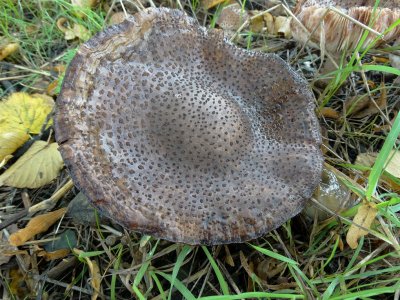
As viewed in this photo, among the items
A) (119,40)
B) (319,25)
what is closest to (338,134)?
(319,25)

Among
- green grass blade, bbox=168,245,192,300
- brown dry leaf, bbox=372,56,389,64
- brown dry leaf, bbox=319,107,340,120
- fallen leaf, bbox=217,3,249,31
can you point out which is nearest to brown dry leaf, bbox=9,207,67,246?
green grass blade, bbox=168,245,192,300

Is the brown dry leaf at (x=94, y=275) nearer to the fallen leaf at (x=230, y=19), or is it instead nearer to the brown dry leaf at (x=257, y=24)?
the fallen leaf at (x=230, y=19)

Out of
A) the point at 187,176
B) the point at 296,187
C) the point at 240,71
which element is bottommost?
the point at 296,187

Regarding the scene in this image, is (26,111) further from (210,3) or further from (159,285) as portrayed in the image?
(210,3)

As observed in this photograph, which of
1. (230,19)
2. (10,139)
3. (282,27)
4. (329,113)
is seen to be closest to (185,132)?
(10,139)

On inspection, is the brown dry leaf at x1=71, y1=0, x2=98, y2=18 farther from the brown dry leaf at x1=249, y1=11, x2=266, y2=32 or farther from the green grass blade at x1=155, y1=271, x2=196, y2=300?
the green grass blade at x1=155, y1=271, x2=196, y2=300

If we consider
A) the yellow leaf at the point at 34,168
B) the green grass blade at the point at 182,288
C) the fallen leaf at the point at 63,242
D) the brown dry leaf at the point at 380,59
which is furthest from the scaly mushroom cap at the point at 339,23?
the fallen leaf at the point at 63,242

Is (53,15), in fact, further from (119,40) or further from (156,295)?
(156,295)
